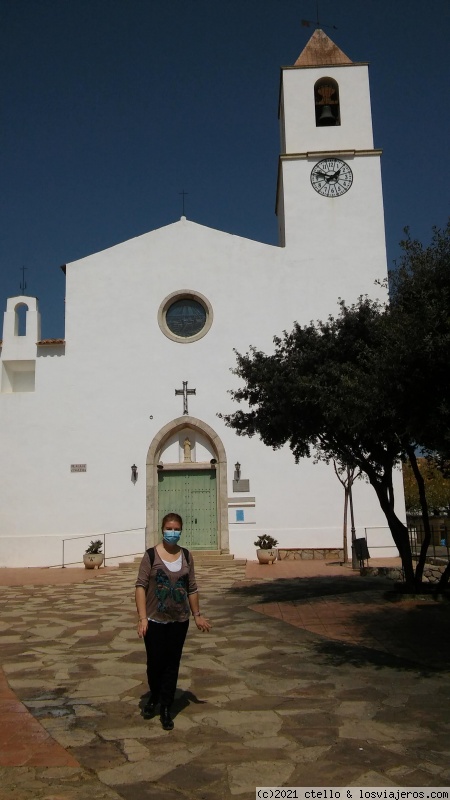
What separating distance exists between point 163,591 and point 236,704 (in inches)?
49.0

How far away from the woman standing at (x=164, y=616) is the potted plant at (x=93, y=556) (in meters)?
12.8

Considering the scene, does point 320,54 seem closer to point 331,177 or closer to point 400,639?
point 331,177

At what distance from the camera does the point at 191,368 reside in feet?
63.6

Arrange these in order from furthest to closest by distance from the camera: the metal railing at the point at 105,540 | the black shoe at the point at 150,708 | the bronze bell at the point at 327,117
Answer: the bronze bell at the point at 327,117, the metal railing at the point at 105,540, the black shoe at the point at 150,708

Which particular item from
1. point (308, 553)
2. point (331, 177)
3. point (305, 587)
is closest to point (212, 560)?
point (308, 553)

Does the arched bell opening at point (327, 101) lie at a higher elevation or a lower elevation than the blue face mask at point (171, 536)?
higher

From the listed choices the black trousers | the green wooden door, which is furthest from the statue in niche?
the black trousers

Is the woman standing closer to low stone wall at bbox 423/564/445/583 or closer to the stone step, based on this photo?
→ low stone wall at bbox 423/564/445/583

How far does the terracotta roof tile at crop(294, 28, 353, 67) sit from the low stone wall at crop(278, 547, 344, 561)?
47.5ft

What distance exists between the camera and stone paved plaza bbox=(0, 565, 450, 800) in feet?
13.2

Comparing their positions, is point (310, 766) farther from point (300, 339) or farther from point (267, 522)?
point (267, 522)

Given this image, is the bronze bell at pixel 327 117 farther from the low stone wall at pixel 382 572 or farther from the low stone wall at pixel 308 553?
the low stone wall at pixel 382 572

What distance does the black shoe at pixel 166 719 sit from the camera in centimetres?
488

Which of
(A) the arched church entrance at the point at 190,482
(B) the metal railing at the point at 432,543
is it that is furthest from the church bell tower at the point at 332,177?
(B) the metal railing at the point at 432,543
